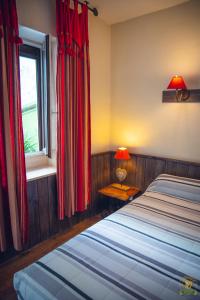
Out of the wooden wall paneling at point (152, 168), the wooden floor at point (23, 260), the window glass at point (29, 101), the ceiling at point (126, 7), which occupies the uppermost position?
the ceiling at point (126, 7)

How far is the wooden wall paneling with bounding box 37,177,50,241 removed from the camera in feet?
6.88

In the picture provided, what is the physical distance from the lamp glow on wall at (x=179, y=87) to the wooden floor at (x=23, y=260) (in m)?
1.94

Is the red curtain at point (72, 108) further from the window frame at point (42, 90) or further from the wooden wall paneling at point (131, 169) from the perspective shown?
the wooden wall paneling at point (131, 169)

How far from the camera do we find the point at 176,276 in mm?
1127

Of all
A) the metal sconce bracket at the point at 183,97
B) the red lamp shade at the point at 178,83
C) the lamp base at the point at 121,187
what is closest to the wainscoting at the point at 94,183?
the lamp base at the point at 121,187

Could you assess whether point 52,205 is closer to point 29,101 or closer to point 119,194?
point 119,194

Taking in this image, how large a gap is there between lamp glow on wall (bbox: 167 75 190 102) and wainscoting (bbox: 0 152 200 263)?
29.0 inches

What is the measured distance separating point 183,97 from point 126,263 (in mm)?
1830

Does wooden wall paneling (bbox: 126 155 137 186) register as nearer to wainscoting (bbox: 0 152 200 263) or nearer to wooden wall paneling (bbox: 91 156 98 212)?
wainscoting (bbox: 0 152 200 263)

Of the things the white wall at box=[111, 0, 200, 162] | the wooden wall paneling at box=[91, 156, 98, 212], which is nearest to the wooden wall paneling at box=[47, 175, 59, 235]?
the wooden wall paneling at box=[91, 156, 98, 212]

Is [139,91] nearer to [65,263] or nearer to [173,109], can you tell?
[173,109]

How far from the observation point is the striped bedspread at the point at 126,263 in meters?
1.04

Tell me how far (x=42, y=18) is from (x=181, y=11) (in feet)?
4.90

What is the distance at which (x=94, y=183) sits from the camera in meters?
2.79
